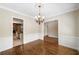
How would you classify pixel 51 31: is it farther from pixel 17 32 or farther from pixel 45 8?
pixel 17 32

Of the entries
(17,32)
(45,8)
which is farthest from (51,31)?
(17,32)

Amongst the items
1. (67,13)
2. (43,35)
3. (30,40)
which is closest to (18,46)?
(30,40)

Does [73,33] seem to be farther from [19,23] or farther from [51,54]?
[19,23]

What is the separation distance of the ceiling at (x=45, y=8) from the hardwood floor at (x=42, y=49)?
53 cm

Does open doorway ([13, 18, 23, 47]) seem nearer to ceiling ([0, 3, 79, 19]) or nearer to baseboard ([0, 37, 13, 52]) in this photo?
baseboard ([0, 37, 13, 52])

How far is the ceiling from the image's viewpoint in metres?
1.46

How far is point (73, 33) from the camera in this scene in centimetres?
147

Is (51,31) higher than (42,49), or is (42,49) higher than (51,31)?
(51,31)

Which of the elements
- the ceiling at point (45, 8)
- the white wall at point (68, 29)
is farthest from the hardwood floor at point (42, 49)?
the ceiling at point (45, 8)

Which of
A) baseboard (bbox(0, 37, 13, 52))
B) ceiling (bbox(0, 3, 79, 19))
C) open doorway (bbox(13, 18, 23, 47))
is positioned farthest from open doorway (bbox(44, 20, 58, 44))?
baseboard (bbox(0, 37, 13, 52))

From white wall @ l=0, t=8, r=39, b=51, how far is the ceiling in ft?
0.37

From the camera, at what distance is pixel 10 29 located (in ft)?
5.11

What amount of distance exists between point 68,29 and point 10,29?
1139 millimetres

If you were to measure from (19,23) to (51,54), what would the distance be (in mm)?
881
